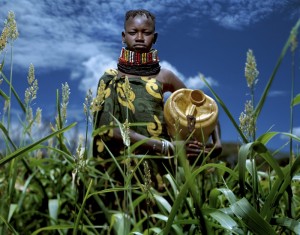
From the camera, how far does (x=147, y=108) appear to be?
2.74m

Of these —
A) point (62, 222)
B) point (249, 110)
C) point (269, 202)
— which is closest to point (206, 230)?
point (269, 202)

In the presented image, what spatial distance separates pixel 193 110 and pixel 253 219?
160 cm

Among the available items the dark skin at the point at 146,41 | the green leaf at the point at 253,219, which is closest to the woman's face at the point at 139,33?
the dark skin at the point at 146,41

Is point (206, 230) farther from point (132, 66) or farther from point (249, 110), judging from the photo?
point (132, 66)

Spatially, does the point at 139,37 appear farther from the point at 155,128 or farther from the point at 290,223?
the point at 290,223

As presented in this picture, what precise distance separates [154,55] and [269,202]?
1.86m

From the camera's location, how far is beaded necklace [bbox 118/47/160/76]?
281cm

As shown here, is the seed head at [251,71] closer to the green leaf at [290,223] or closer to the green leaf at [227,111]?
the green leaf at [227,111]

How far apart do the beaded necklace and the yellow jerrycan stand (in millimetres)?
270

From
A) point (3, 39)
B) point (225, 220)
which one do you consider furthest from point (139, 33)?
Answer: point (225, 220)

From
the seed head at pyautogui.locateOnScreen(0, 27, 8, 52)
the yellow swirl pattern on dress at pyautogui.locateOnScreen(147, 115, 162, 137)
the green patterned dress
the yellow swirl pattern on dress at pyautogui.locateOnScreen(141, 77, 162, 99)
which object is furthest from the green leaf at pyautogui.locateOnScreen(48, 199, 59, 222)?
the seed head at pyautogui.locateOnScreen(0, 27, 8, 52)

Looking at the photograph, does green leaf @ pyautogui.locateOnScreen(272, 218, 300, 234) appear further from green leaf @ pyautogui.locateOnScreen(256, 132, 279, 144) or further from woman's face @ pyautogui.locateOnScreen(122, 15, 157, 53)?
woman's face @ pyautogui.locateOnScreen(122, 15, 157, 53)

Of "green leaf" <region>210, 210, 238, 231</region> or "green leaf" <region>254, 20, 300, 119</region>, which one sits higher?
"green leaf" <region>254, 20, 300, 119</region>

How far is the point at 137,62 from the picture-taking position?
9.26ft
